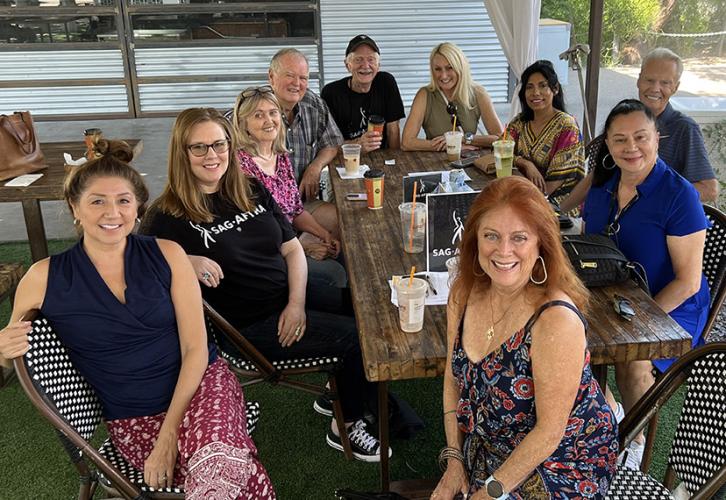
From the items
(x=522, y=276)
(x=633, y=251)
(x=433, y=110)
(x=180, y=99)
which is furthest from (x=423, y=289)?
(x=180, y=99)

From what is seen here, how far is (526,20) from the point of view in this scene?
478 centimetres

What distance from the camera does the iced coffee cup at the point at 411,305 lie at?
1.88 m

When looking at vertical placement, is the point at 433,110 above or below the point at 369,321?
above

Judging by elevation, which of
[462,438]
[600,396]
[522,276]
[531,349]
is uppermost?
[522,276]

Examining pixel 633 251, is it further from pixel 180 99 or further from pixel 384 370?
pixel 180 99

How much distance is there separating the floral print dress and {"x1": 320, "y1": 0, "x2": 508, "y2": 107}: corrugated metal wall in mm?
5848

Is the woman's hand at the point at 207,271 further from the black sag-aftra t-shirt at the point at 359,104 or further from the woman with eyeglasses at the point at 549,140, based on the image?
the black sag-aftra t-shirt at the point at 359,104

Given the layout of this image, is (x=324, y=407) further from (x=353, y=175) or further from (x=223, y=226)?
(x=353, y=175)

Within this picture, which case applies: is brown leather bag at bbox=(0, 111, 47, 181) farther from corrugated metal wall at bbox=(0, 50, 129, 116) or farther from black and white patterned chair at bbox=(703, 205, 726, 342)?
corrugated metal wall at bbox=(0, 50, 129, 116)

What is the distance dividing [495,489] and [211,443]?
739mm

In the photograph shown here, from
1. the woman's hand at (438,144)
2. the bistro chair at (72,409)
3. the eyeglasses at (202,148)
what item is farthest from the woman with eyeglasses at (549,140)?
the bistro chair at (72,409)

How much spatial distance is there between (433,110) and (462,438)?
253 centimetres

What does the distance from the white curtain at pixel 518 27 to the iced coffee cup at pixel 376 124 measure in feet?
3.85

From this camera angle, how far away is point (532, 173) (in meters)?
3.40
